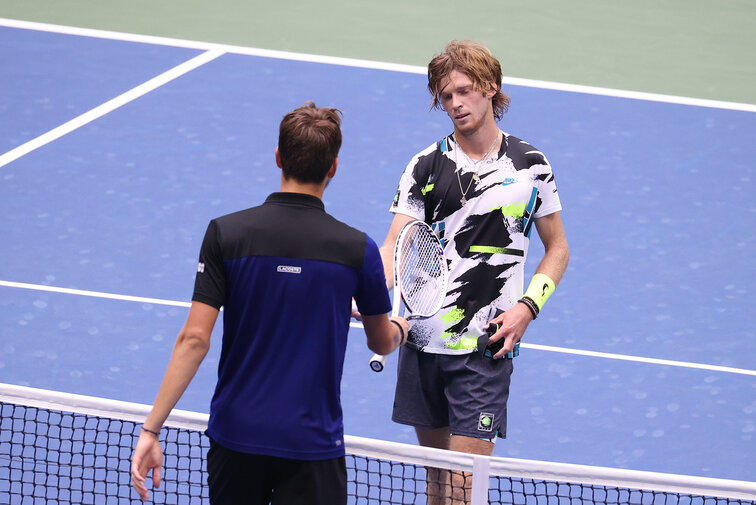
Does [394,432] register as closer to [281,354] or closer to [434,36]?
[281,354]

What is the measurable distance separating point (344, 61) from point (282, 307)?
30.5ft

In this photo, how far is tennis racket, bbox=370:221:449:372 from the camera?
446 cm

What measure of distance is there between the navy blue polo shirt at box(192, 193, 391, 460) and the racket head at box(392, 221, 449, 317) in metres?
0.97

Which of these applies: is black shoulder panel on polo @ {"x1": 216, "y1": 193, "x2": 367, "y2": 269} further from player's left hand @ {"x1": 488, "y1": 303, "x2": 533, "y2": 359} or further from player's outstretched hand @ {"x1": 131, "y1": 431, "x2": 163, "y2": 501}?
player's left hand @ {"x1": 488, "y1": 303, "x2": 533, "y2": 359}

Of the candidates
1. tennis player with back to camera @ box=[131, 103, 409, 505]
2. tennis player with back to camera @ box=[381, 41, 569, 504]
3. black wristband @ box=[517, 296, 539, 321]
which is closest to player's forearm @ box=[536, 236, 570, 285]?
tennis player with back to camera @ box=[381, 41, 569, 504]

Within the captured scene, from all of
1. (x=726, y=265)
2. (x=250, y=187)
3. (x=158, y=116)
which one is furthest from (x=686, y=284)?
(x=158, y=116)

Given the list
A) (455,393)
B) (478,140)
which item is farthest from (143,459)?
(478,140)

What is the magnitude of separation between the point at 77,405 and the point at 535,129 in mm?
7526

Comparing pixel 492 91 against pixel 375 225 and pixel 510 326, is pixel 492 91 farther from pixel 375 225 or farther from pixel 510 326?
pixel 375 225

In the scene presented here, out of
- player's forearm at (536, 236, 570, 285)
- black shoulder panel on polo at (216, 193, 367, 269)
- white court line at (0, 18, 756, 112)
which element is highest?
white court line at (0, 18, 756, 112)

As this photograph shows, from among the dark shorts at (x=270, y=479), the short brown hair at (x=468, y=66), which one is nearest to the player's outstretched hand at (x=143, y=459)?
the dark shorts at (x=270, y=479)

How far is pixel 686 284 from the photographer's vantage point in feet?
27.8

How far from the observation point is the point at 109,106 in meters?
11.0

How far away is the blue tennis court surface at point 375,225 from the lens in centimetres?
688
